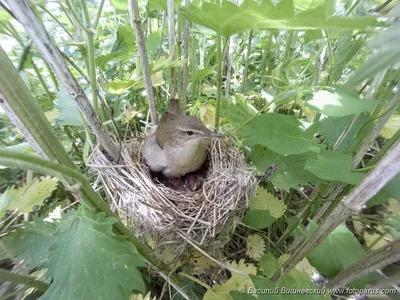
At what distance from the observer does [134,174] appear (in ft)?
3.32

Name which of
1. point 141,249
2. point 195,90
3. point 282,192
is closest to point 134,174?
point 141,249

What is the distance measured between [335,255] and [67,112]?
3.01 ft

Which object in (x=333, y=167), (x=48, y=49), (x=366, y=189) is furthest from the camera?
(x=333, y=167)

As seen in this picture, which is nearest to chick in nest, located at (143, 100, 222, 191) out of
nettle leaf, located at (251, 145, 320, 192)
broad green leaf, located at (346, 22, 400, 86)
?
nettle leaf, located at (251, 145, 320, 192)

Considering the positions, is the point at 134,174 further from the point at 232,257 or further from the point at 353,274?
the point at 353,274

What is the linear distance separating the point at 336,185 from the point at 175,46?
0.70 meters

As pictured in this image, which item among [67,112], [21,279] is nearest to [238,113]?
[67,112]

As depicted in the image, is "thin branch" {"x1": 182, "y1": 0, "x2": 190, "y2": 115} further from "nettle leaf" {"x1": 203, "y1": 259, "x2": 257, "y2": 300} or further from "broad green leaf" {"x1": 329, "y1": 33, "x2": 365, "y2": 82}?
"nettle leaf" {"x1": 203, "y1": 259, "x2": 257, "y2": 300}

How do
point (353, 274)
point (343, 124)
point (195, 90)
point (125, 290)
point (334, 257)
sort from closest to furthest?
1. point (125, 290)
2. point (353, 274)
3. point (334, 257)
4. point (343, 124)
5. point (195, 90)

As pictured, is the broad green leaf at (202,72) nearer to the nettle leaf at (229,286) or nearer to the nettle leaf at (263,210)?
the nettle leaf at (263,210)

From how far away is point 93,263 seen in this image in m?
0.51

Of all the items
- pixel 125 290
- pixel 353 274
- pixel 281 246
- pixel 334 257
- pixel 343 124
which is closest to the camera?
pixel 125 290

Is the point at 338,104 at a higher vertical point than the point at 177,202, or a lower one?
higher

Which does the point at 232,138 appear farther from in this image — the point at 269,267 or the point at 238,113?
the point at 269,267
